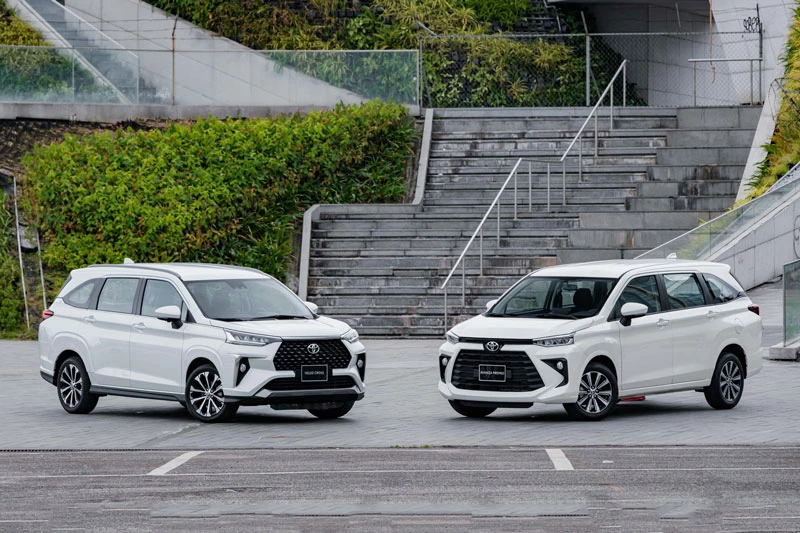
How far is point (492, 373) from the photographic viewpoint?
14.9 metres

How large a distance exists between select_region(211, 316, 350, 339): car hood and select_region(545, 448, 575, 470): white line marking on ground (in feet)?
10.3

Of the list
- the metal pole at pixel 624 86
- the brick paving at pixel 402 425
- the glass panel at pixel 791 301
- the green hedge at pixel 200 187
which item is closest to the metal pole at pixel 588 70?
the metal pole at pixel 624 86

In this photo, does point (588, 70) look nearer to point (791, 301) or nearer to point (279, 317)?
point (791, 301)

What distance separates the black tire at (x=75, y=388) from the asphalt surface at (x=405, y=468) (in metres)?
0.17

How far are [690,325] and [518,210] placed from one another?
605 inches

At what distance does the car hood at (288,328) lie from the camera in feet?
49.1

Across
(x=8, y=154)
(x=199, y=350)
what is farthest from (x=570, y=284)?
(x=8, y=154)

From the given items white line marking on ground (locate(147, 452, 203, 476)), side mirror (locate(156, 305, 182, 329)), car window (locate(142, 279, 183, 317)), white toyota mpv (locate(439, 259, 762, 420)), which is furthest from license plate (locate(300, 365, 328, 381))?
white line marking on ground (locate(147, 452, 203, 476))

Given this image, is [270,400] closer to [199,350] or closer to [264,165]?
[199,350]

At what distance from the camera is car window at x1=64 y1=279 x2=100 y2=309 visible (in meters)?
16.8

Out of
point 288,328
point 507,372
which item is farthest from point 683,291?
point 288,328

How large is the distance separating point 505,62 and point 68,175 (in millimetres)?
13135

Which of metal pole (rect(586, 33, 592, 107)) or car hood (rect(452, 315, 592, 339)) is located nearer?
car hood (rect(452, 315, 592, 339))

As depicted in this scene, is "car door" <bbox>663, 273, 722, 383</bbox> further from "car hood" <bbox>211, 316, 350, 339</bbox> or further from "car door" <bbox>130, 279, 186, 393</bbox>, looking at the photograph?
"car door" <bbox>130, 279, 186, 393</bbox>
